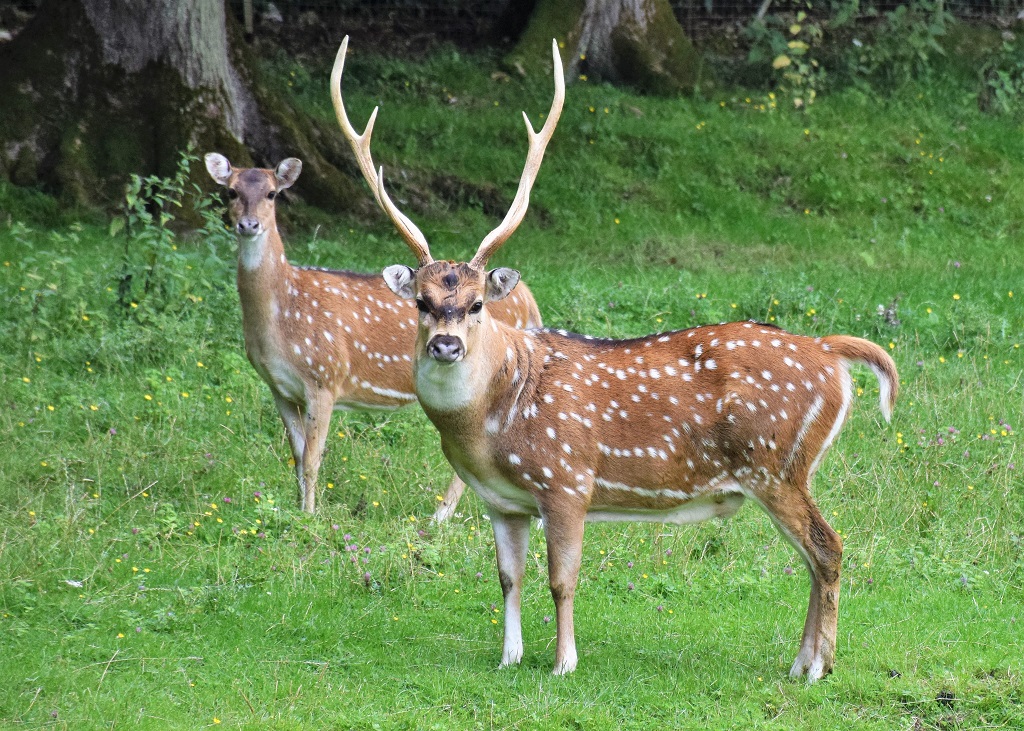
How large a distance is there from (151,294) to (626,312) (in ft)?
12.2

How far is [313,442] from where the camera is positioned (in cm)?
827

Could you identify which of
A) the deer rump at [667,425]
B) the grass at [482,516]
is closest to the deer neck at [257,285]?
the grass at [482,516]

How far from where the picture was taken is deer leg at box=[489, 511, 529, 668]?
6297 millimetres

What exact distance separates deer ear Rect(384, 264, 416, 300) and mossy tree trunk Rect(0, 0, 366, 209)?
23.6ft

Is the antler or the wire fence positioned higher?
the antler

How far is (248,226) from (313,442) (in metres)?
1.33

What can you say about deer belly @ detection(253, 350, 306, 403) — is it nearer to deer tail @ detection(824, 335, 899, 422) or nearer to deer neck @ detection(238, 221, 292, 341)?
deer neck @ detection(238, 221, 292, 341)

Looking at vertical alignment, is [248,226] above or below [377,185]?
below

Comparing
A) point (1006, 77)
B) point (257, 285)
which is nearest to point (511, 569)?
point (257, 285)

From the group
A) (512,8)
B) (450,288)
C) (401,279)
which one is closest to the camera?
(450,288)

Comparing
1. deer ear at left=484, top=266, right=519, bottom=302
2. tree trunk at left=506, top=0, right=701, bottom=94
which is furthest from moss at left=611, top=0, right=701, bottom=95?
deer ear at left=484, top=266, right=519, bottom=302

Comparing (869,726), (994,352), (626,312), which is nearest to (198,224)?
(626,312)

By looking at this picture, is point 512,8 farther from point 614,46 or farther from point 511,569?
point 511,569

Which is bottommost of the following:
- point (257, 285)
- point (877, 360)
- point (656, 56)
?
point (257, 285)
